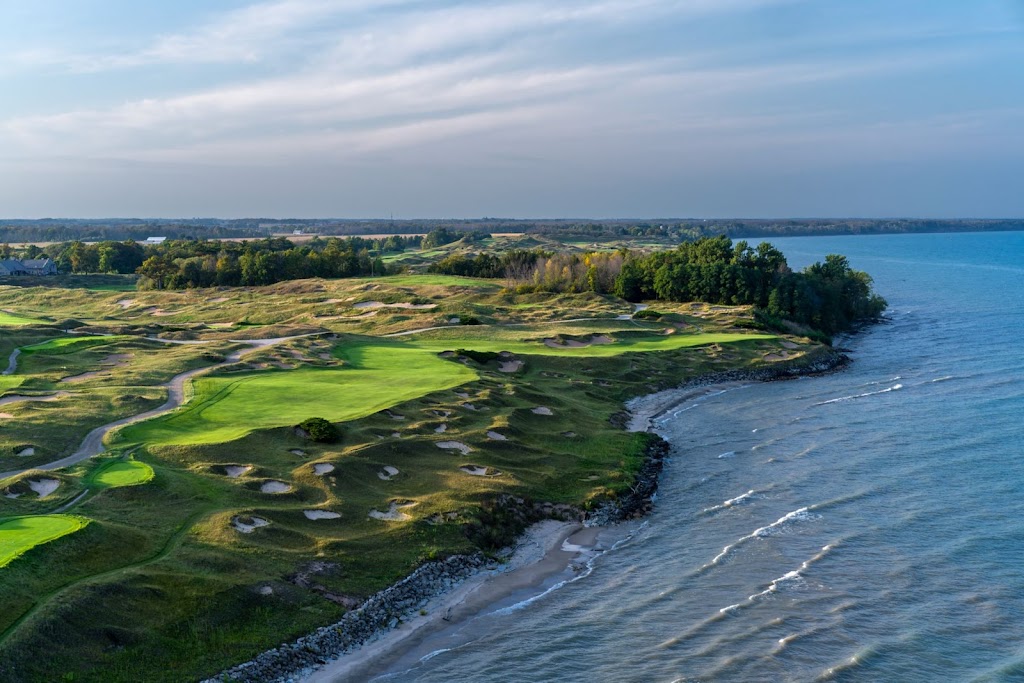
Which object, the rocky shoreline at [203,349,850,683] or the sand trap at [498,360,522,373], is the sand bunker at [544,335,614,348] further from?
the rocky shoreline at [203,349,850,683]

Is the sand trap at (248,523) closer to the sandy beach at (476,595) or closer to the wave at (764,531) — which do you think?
the sandy beach at (476,595)

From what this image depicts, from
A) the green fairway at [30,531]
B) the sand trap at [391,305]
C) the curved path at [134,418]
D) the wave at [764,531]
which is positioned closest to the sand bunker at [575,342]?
the sand trap at [391,305]

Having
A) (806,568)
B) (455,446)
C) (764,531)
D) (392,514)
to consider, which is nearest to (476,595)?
(392,514)

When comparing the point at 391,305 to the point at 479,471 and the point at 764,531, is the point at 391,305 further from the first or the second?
the point at 764,531

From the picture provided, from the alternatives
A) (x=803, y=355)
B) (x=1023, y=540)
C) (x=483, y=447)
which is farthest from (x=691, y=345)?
(x=1023, y=540)

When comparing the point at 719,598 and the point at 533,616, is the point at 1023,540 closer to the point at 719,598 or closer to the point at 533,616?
the point at 719,598

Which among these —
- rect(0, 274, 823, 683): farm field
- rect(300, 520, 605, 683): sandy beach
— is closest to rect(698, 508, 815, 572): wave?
rect(300, 520, 605, 683): sandy beach
